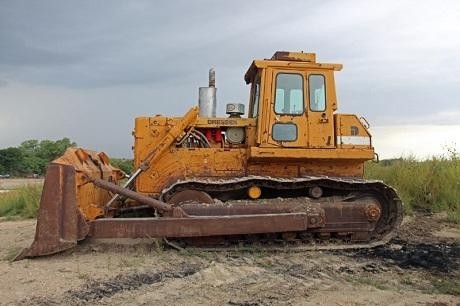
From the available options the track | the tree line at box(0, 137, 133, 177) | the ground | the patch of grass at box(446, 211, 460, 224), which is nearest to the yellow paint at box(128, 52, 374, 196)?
the track

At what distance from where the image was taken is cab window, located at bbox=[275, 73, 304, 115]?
30.3ft

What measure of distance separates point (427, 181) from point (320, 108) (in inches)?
262

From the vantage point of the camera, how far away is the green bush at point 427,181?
13.8 m

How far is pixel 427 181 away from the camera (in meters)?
14.5

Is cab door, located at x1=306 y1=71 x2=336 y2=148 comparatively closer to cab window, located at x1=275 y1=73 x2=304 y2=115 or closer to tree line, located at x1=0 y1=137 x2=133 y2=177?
cab window, located at x1=275 y1=73 x2=304 y2=115

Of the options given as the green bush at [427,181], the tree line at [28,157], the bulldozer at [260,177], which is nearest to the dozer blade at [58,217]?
the bulldozer at [260,177]

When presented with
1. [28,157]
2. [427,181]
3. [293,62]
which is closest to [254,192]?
[293,62]

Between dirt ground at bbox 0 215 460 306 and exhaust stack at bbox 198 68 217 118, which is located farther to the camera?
exhaust stack at bbox 198 68 217 118

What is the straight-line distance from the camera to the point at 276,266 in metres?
7.50

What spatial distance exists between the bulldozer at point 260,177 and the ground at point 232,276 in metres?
0.37

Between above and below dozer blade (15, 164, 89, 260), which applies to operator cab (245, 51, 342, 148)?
above

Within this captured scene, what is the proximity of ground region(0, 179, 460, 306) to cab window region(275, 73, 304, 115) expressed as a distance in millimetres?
2391

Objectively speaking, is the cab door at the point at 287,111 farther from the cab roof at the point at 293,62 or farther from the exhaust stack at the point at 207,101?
the exhaust stack at the point at 207,101

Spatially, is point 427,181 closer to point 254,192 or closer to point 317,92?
point 317,92
